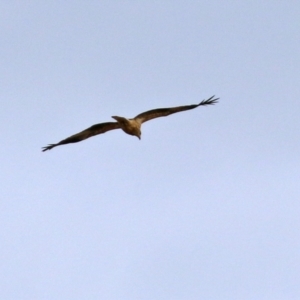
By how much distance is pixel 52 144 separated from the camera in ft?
132

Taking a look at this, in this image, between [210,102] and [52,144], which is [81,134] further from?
[210,102]

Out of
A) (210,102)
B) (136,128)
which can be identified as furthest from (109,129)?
(210,102)

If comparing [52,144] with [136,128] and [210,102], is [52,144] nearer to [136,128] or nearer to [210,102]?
[136,128]

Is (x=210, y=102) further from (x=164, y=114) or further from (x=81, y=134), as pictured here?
(x=81, y=134)

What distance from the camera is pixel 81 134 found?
130 ft

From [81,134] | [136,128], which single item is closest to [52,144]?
[81,134]

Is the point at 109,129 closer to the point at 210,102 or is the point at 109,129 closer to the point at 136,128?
the point at 136,128

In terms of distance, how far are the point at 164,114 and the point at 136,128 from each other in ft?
6.57

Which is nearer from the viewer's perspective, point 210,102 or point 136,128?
point 136,128

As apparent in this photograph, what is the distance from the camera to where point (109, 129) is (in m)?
39.5

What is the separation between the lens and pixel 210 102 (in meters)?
41.9

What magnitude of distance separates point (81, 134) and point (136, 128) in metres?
2.56

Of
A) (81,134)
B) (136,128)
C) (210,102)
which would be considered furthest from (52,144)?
(210,102)

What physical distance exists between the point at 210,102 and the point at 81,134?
22.2 ft
